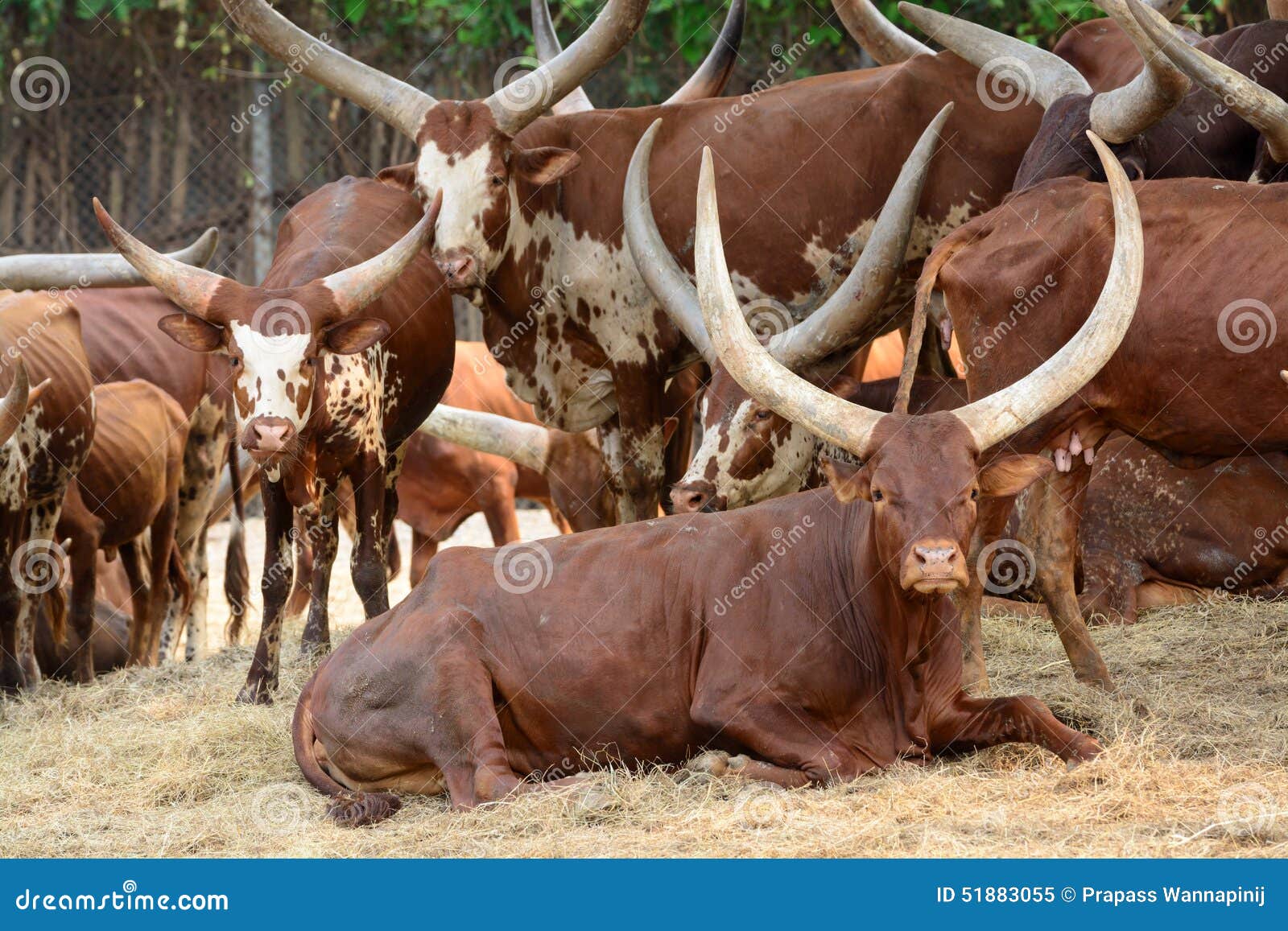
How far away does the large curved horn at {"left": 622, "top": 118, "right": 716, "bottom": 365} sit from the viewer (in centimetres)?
579

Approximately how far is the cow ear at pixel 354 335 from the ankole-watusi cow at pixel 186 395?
2.88m

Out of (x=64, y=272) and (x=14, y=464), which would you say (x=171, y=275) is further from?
(x=64, y=272)

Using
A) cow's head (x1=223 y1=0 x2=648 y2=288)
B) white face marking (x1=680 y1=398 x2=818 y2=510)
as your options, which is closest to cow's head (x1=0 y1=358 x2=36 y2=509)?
cow's head (x1=223 y1=0 x2=648 y2=288)

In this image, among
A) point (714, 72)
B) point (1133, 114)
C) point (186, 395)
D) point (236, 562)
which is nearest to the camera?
point (1133, 114)

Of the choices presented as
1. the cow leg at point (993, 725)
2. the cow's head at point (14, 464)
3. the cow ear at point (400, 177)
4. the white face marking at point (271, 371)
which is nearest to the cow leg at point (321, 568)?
the white face marking at point (271, 371)

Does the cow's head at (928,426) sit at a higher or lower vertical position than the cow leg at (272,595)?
higher

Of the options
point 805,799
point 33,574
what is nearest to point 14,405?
point 33,574

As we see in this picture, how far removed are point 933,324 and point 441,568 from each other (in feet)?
8.53

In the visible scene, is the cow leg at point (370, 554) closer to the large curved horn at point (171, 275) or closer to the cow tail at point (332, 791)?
the large curved horn at point (171, 275)

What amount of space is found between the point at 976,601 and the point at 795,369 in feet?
3.38

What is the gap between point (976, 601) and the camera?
5023 millimetres

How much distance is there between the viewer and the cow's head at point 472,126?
19.7 feet

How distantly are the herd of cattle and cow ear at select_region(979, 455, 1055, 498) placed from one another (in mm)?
27

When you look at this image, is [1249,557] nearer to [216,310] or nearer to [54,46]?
[216,310]
